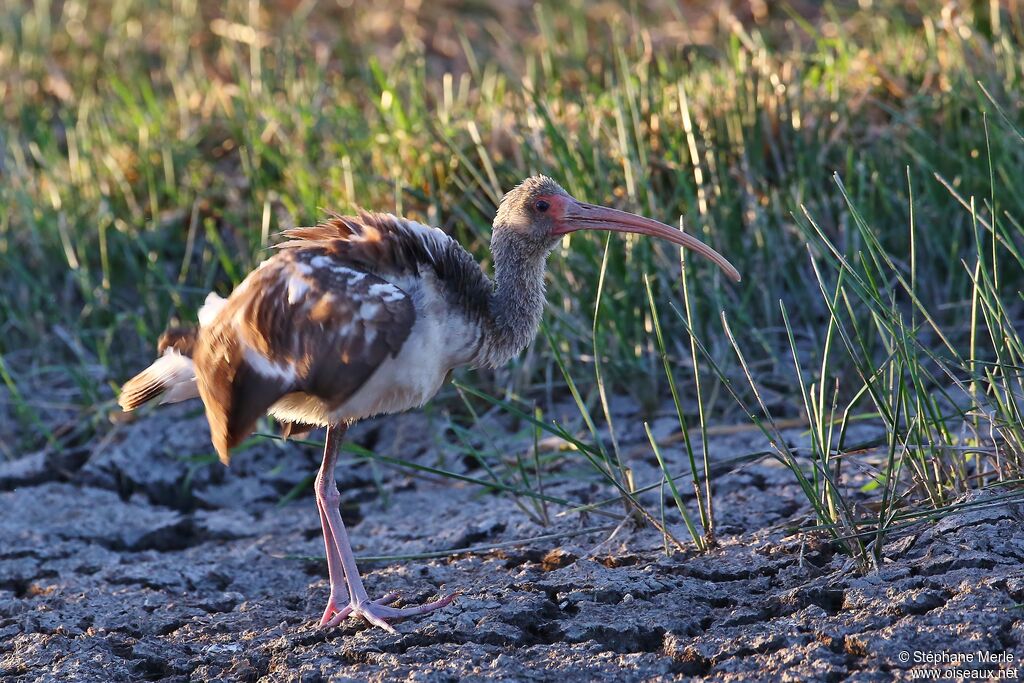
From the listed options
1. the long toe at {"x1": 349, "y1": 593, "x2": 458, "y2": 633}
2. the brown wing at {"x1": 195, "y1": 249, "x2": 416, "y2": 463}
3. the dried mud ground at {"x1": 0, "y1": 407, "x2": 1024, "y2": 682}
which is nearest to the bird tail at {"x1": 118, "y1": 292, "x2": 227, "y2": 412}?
the brown wing at {"x1": 195, "y1": 249, "x2": 416, "y2": 463}

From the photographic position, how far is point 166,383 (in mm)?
4133

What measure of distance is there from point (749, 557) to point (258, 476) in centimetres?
237

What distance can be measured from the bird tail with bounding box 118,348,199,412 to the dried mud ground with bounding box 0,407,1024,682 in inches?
24.0

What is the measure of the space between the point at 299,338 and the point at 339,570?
0.77m

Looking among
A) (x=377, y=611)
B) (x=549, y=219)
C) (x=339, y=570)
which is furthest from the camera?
(x=549, y=219)

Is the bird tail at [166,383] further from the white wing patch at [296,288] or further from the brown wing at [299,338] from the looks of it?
the white wing patch at [296,288]

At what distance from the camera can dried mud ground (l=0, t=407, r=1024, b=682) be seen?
10.3 feet

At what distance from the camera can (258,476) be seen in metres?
5.31

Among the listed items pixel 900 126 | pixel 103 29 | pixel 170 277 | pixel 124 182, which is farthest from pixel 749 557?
pixel 103 29

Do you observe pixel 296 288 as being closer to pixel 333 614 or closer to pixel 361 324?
pixel 361 324

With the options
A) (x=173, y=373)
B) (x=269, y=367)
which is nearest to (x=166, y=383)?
(x=173, y=373)

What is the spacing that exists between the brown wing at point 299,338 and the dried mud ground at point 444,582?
646 millimetres

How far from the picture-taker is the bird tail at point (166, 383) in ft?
13.4

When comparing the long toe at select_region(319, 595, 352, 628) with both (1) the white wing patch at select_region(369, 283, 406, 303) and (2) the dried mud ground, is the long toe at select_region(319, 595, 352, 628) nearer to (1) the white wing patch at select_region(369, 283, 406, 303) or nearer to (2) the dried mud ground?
(2) the dried mud ground
